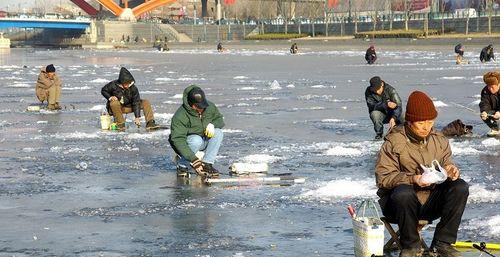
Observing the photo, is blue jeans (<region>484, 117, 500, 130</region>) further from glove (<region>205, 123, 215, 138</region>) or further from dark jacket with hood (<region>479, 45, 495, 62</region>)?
dark jacket with hood (<region>479, 45, 495, 62</region>)

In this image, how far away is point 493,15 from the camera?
330 feet

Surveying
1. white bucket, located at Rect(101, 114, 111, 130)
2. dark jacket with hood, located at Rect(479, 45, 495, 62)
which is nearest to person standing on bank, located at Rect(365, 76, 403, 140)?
white bucket, located at Rect(101, 114, 111, 130)

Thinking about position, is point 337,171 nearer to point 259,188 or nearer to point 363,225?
point 259,188

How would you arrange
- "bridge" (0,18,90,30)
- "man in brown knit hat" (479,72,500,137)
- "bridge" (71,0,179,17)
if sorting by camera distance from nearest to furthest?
"man in brown knit hat" (479,72,500,137) < "bridge" (0,18,90,30) < "bridge" (71,0,179,17)

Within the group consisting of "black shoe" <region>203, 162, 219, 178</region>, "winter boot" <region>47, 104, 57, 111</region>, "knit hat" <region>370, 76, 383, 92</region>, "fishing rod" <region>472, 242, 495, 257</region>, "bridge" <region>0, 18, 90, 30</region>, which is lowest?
"bridge" <region>0, 18, 90, 30</region>

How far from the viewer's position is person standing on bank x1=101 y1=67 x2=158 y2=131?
61.4 feet

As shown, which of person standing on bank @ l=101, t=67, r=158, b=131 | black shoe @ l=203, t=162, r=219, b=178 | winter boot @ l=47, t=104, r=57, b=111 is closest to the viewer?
black shoe @ l=203, t=162, r=219, b=178

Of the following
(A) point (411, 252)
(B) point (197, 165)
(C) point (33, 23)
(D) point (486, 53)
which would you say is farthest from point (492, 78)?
(C) point (33, 23)

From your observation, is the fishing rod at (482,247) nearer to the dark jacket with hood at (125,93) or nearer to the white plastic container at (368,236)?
the white plastic container at (368,236)

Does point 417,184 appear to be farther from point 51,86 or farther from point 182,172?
point 51,86

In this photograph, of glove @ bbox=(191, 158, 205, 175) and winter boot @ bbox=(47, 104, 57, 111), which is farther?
winter boot @ bbox=(47, 104, 57, 111)

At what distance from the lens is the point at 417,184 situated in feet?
25.4

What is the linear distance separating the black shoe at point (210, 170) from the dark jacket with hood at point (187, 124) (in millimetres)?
332

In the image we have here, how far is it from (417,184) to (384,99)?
864 cm
